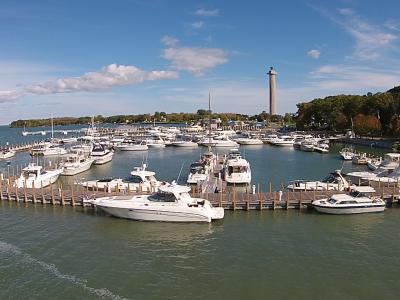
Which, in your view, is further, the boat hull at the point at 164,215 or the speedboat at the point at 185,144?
the speedboat at the point at 185,144


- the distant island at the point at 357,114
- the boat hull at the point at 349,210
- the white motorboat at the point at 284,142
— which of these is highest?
the distant island at the point at 357,114

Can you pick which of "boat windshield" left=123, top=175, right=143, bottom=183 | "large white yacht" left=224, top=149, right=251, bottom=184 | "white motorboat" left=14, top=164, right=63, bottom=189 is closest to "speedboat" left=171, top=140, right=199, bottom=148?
"large white yacht" left=224, top=149, right=251, bottom=184

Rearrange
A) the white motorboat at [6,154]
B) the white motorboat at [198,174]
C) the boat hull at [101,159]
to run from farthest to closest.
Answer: the white motorboat at [6,154] < the boat hull at [101,159] < the white motorboat at [198,174]

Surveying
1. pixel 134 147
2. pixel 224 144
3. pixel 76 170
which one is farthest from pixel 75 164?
pixel 224 144

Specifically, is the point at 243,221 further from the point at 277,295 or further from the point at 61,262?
the point at 61,262

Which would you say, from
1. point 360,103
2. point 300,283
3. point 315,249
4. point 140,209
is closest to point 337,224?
point 315,249

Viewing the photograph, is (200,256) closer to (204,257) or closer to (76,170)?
(204,257)

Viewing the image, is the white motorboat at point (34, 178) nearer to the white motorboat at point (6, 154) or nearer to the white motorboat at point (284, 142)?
the white motorboat at point (6, 154)

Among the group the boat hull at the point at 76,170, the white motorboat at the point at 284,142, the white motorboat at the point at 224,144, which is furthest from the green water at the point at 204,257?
the white motorboat at the point at 224,144
